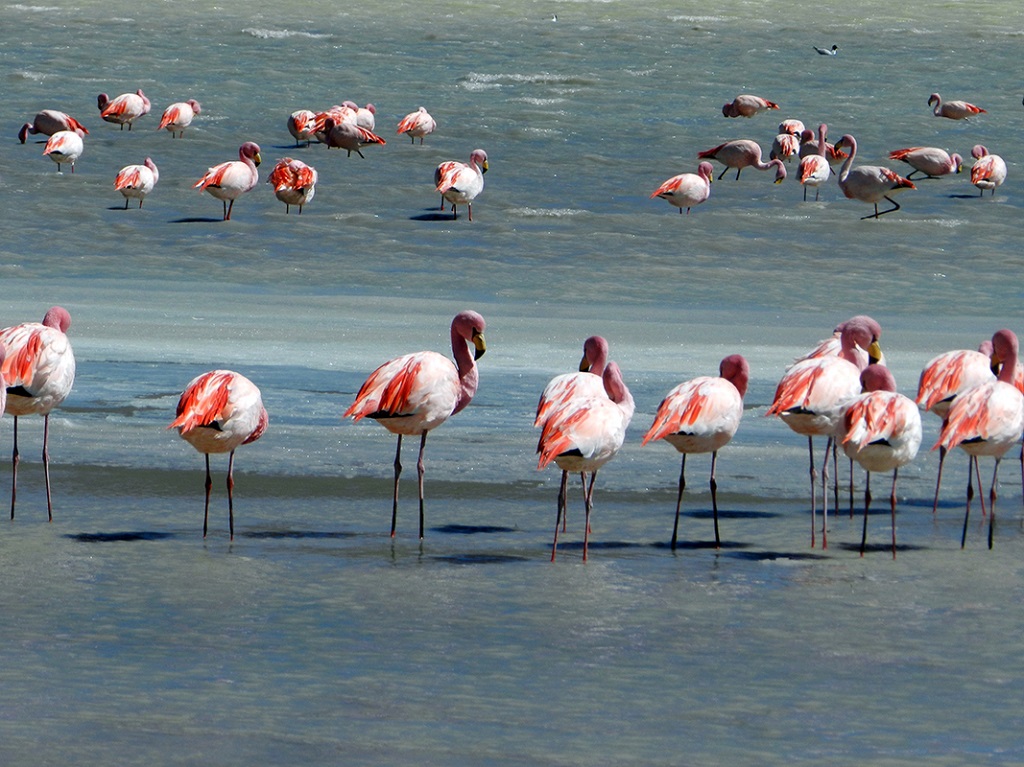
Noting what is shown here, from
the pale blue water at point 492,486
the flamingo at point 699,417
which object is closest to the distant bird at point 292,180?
the pale blue water at point 492,486

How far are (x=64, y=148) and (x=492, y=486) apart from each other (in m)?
17.6

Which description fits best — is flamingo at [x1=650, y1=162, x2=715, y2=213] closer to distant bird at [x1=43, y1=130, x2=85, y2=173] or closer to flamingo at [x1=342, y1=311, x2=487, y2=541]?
distant bird at [x1=43, y1=130, x2=85, y2=173]

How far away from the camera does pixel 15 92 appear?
106ft

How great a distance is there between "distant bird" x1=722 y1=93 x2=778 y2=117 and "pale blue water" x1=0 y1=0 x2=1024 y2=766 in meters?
0.31

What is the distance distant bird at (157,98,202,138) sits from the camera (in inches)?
1118

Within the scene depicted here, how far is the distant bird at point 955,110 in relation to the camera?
30422 mm

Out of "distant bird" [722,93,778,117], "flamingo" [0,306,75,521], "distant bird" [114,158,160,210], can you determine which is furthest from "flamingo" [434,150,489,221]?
"flamingo" [0,306,75,521]

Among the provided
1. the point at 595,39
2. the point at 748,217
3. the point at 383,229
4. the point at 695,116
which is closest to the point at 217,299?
the point at 383,229

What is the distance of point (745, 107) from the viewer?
30359mm

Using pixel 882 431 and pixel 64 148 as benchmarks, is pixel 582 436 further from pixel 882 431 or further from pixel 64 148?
pixel 64 148

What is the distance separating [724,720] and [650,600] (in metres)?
1.60

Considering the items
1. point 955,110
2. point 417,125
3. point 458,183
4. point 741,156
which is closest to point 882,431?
point 458,183

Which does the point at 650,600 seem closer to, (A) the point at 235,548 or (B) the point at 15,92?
(A) the point at 235,548

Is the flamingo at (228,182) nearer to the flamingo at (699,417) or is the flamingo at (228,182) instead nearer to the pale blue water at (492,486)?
the pale blue water at (492,486)
